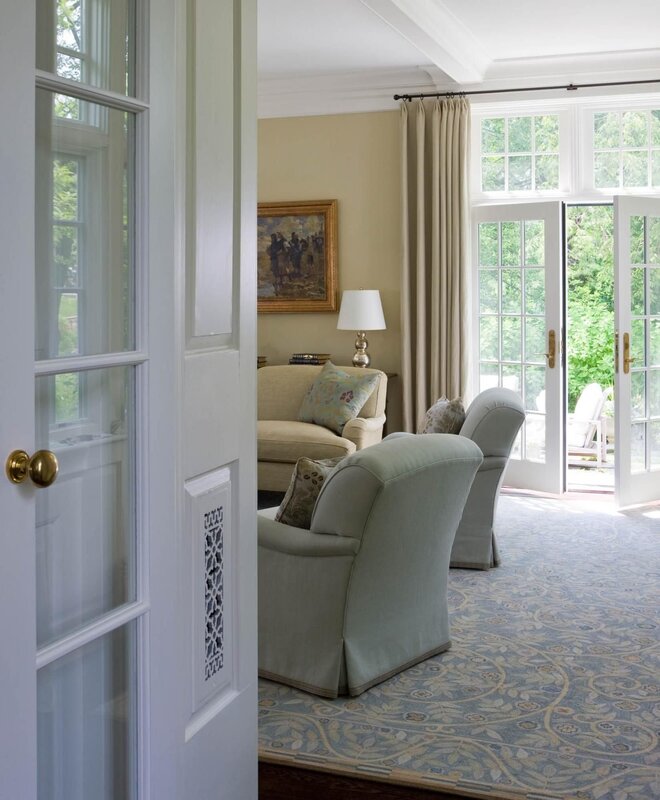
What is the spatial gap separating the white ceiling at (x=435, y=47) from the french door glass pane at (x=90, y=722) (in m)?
4.17

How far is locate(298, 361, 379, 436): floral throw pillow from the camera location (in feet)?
22.3

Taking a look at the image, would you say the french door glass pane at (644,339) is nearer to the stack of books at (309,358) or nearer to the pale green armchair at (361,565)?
the stack of books at (309,358)

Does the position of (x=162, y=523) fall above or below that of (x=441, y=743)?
above

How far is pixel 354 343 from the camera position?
307 inches

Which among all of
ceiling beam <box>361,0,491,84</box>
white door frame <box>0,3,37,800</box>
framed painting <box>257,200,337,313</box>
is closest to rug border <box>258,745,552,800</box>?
white door frame <box>0,3,37,800</box>

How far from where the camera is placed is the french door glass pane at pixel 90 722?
1.65 m

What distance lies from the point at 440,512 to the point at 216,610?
1371 millimetres

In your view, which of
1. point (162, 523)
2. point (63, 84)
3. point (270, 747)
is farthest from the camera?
point (270, 747)

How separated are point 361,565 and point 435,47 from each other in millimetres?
4020

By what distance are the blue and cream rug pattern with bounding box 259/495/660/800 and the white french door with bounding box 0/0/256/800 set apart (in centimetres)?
67

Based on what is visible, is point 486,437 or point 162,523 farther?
point 486,437

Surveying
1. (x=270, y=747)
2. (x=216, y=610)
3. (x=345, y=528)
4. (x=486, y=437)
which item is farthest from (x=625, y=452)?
(x=216, y=610)

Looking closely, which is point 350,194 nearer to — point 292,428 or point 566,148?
point 566,148

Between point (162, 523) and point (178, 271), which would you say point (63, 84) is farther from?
point (162, 523)
